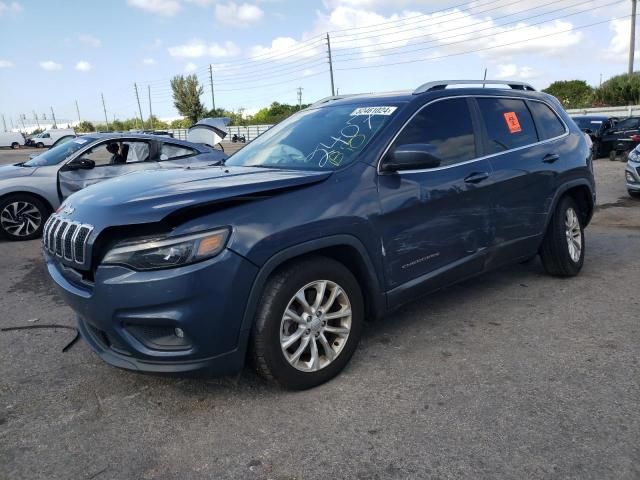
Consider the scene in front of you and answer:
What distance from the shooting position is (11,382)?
10.9 ft

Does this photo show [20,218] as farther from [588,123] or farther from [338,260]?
[588,123]

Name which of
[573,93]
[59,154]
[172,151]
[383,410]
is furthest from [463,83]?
[573,93]

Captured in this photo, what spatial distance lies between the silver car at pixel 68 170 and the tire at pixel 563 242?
4.68 meters

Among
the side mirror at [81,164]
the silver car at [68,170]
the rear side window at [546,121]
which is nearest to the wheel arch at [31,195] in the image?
the silver car at [68,170]

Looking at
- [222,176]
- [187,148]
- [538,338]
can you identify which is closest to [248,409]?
[222,176]

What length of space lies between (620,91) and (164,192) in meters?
43.1

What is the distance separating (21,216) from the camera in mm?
7785

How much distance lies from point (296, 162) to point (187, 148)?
504cm

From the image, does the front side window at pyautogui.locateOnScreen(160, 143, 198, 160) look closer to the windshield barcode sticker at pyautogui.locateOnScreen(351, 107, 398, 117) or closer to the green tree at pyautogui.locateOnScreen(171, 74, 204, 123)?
the windshield barcode sticker at pyautogui.locateOnScreen(351, 107, 398, 117)

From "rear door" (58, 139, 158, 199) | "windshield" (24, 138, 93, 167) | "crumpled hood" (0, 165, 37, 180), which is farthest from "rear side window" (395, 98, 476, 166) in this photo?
"crumpled hood" (0, 165, 37, 180)

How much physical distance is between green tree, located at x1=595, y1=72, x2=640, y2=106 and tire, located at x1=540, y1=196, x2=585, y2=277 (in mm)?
38417

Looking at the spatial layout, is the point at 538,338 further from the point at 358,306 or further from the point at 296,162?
the point at 296,162

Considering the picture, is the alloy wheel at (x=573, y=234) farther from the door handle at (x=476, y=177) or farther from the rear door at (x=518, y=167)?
the door handle at (x=476, y=177)

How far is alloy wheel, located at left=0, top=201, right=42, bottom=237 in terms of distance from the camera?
25.3 feet
